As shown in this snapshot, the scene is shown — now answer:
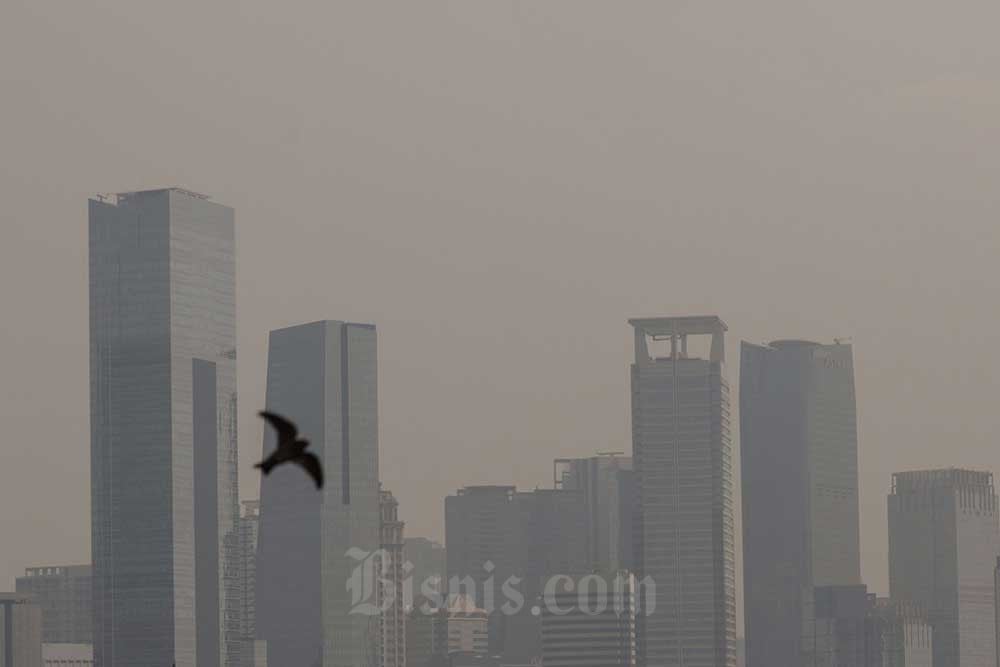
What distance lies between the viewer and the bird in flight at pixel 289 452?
11586 mm

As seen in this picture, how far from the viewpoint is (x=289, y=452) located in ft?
38.5

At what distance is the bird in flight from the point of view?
1159cm

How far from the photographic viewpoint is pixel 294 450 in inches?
464
